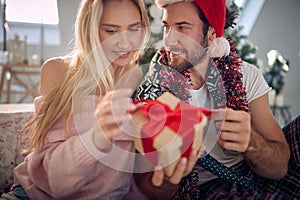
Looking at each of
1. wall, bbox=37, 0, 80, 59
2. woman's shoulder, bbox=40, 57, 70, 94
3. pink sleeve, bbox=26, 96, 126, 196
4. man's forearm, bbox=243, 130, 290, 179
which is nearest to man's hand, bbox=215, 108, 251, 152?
man's forearm, bbox=243, 130, 290, 179

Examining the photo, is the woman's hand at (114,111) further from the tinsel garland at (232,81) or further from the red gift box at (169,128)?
the tinsel garland at (232,81)

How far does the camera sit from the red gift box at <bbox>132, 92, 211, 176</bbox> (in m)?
0.60

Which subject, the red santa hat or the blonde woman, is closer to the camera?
the blonde woman

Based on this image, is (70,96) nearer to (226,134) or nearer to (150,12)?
(226,134)

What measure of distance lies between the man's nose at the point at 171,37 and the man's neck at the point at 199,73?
118 mm

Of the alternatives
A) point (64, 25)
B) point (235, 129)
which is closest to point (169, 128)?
point (235, 129)

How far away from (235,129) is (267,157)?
0.19 m

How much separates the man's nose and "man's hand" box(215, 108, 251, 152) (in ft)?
0.83

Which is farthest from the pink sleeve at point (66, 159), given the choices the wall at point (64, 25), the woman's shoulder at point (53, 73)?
the wall at point (64, 25)

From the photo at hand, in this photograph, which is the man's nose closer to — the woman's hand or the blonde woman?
the blonde woman

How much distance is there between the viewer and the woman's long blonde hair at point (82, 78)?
0.79 metres

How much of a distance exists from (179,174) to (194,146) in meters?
0.05

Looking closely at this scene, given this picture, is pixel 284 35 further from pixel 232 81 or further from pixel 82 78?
pixel 82 78

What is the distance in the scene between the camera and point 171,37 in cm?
90
